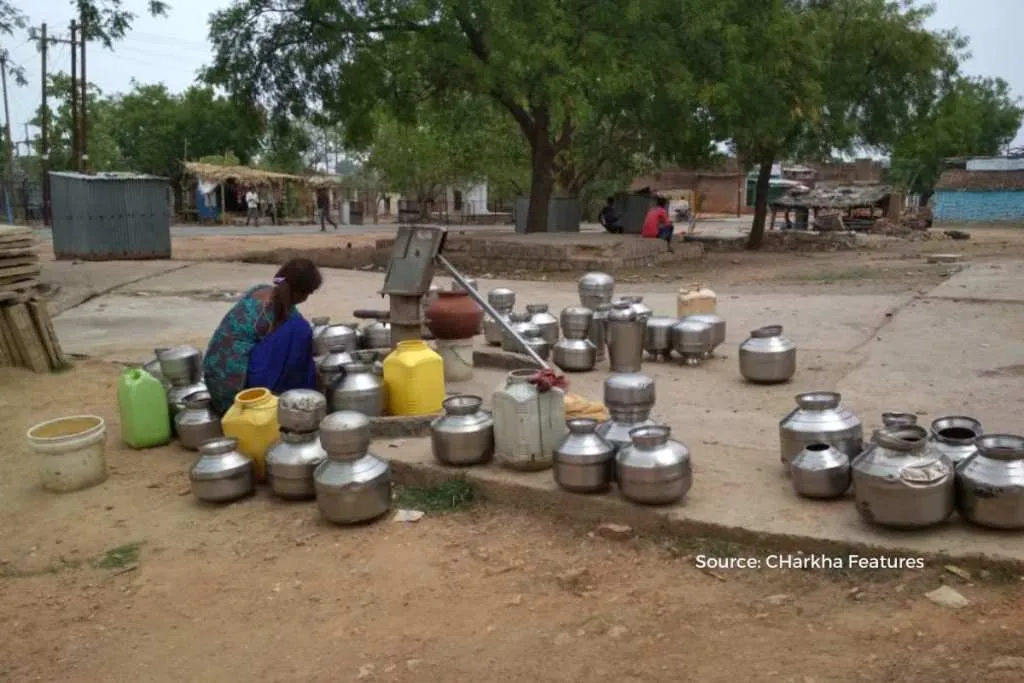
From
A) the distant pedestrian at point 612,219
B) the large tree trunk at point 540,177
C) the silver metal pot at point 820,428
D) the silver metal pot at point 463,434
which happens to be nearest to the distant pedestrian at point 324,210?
the distant pedestrian at point 612,219

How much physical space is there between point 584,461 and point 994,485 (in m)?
1.51

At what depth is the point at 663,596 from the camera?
3.17m

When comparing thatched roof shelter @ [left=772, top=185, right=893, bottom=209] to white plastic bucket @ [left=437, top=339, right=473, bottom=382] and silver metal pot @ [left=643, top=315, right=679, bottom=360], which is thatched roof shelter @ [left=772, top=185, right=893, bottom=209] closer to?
silver metal pot @ [left=643, top=315, right=679, bottom=360]

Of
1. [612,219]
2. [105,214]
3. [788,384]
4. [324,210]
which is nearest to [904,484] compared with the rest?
[788,384]

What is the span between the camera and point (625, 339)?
6.23 meters

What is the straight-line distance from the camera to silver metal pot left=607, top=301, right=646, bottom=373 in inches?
245

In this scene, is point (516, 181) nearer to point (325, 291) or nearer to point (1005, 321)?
point (325, 291)

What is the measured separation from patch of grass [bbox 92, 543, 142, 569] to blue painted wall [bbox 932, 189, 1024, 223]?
42757 millimetres

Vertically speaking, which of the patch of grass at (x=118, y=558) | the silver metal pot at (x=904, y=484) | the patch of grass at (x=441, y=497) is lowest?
the patch of grass at (x=118, y=558)

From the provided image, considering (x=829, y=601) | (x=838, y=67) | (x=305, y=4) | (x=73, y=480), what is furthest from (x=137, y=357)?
(x=838, y=67)

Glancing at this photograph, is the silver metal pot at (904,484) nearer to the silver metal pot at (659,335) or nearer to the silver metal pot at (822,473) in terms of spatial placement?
the silver metal pot at (822,473)

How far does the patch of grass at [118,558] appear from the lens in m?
3.79

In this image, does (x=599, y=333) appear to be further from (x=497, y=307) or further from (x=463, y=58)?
(x=463, y=58)

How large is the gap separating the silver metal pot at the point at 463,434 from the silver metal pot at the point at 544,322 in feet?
8.51
